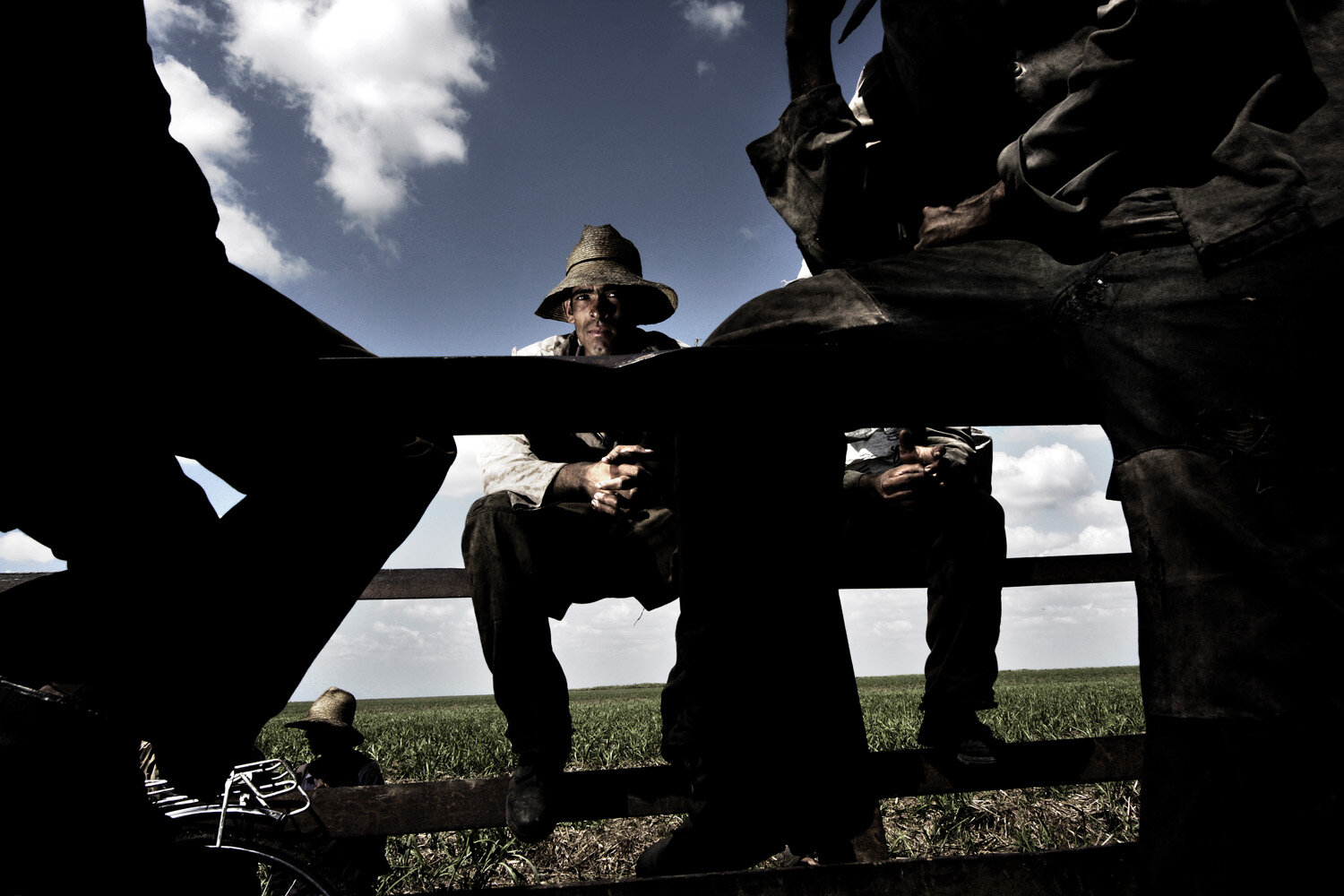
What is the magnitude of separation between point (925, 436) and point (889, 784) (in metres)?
1.57

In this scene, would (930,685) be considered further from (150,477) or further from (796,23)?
(150,477)

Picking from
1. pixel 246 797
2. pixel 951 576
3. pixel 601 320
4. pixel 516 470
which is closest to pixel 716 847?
pixel 951 576

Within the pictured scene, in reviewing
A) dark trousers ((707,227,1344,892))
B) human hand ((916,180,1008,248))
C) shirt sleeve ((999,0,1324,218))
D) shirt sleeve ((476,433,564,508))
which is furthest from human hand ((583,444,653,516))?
shirt sleeve ((999,0,1324,218))

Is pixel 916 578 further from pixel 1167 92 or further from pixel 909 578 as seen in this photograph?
pixel 1167 92

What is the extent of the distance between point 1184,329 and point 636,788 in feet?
7.98

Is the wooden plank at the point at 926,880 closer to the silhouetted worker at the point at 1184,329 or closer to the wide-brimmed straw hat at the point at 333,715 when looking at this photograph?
the silhouetted worker at the point at 1184,329

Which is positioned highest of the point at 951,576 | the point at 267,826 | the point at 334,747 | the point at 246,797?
the point at 951,576

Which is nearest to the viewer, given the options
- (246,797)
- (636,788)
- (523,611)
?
(636,788)

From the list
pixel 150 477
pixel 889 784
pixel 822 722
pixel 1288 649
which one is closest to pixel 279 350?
pixel 150 477

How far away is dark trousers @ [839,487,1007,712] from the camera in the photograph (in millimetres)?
3078

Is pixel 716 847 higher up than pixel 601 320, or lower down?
lower down

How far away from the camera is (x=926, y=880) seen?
5.31 feet

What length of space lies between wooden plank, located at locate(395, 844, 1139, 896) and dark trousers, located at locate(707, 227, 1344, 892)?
0.59m

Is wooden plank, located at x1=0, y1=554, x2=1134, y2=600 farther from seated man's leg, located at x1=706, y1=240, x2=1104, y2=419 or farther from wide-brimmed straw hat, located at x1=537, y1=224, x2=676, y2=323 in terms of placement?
seated man's leg, located at x1=706, y1=240, x2=1104, y2=419
